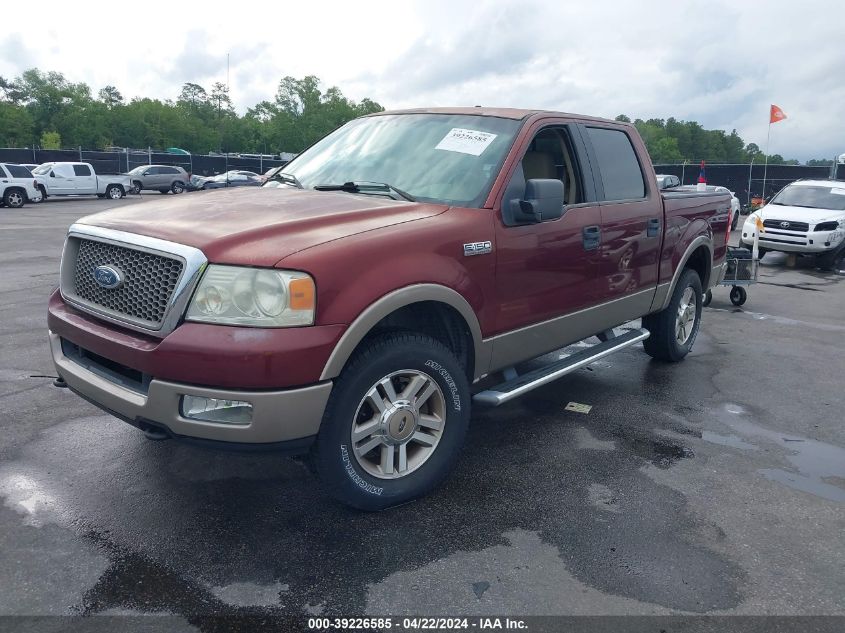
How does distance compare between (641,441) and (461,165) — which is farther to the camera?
(641,441)

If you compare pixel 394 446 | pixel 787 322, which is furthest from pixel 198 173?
pixel 394 446

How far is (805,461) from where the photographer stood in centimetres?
443

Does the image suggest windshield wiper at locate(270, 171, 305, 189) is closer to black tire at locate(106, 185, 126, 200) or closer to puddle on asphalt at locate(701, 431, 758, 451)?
puddle on asphalt at locate(701, 431, 758, 451)

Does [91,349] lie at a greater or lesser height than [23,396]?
greater

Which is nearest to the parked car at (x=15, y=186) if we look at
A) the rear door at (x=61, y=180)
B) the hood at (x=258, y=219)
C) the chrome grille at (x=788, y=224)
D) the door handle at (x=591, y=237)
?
the rear door at (x=61, y=180)

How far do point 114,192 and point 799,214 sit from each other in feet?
96.8

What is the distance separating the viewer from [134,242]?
3279 millimetres

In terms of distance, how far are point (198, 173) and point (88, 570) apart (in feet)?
160

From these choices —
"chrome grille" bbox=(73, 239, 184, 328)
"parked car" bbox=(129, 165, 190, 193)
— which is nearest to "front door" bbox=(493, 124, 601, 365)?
"chrome grille" bbox=(73, 239, 184, 328)

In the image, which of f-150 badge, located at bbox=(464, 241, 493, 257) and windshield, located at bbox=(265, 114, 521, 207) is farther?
windshield, located at bbox=(265, 114, 521, 207)

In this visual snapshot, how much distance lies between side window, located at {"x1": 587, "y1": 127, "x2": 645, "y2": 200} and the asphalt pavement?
1.57 meters

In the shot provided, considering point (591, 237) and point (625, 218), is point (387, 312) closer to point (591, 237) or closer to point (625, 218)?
point (591, 237)

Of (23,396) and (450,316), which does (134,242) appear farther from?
(23,396)

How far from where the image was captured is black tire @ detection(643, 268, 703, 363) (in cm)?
618
